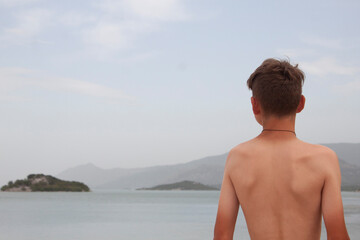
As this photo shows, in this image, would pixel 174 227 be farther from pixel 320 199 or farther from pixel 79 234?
pixel 320 199

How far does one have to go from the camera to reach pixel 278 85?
7.24 ft

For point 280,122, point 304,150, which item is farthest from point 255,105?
point 304,150

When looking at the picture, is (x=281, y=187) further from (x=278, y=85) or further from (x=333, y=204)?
(x=278, y=85)

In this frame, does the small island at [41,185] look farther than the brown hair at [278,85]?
Yes

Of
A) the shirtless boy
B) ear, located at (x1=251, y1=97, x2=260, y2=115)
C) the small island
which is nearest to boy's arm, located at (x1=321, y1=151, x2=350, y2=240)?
the shirtless boy

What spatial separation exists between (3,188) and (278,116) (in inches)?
7537

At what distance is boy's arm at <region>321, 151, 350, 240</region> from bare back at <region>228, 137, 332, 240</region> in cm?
3

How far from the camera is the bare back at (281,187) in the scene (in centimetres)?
224

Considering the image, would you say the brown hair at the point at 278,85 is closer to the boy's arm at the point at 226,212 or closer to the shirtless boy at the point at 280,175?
the shirtless boy at the point at 280,175

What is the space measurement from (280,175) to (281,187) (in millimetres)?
51

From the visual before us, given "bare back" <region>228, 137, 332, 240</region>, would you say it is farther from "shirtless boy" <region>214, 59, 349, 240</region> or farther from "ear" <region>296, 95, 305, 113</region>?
"ear" <region>296, 95, 305, 113</region>

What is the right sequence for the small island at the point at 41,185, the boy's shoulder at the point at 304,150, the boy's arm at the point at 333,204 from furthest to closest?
the small island at the point at 41,185, the boy's shoulder at the point at 304,150, the boy's arm at the point at 333,204

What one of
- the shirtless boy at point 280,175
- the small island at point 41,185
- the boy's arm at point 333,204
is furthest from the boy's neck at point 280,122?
the small island at point 41,185

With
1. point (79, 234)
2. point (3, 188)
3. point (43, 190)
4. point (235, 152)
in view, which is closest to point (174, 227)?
point (79, 234)
